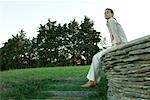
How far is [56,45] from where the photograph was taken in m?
35.6

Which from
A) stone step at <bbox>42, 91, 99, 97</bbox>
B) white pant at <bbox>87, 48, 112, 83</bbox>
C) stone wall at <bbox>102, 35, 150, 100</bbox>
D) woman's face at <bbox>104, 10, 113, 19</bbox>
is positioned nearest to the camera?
stone wall at <bbox>102, 35, 150, 100</bbox>

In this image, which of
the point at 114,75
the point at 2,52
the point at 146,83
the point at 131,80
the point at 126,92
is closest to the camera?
the point at 146,83

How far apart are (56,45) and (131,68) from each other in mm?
29694

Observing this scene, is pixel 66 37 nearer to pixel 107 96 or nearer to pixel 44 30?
pixel 44 30

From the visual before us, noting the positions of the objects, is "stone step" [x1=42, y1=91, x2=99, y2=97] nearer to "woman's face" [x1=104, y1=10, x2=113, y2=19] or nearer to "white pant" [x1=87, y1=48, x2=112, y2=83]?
"white pant" [x1=87, y1=48, x2=112, y2=83]

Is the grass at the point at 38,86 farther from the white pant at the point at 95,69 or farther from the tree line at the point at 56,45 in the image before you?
the tree line at the point at 56,45

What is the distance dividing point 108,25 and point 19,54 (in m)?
26.5

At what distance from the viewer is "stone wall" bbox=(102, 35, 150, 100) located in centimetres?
528

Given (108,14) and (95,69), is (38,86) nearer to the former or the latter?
(95,69)

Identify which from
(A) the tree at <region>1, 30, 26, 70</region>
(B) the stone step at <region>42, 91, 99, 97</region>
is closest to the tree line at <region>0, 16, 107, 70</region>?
(A) the tree at <region>1, 30, 26, 70</region>

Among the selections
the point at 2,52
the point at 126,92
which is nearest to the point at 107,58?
Answer: the point at 126,92

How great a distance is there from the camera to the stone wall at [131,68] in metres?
5.28

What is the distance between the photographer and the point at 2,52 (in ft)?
108

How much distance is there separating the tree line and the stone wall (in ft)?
83.3
